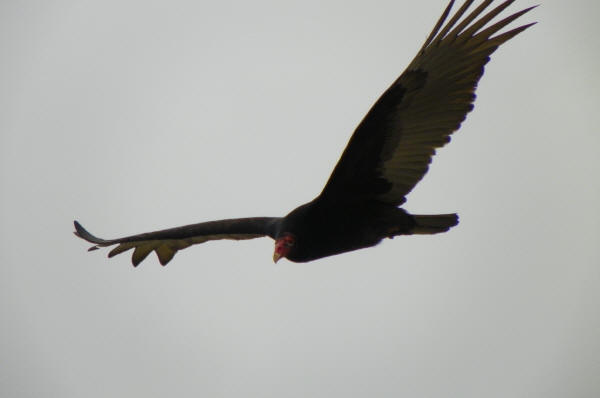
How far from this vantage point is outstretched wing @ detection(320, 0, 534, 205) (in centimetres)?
579

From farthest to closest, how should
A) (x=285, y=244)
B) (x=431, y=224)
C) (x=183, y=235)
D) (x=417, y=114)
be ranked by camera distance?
(x=183, y=235) → (x=431, y=224) → (x=285, y=244) → (x=417, y=114)

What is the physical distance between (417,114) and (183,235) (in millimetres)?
2603

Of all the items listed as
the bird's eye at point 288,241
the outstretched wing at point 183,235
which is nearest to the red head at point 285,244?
the bird's eye at point 288,241

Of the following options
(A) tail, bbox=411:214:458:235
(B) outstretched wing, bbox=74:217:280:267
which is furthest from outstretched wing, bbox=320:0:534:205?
(B) outstretched wing, bbox=74:217:280:267

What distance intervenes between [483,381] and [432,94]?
84.9 feet

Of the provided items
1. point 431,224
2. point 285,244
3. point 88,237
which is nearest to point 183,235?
point 88,237

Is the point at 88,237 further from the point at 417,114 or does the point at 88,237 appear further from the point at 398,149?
the point at 417,114

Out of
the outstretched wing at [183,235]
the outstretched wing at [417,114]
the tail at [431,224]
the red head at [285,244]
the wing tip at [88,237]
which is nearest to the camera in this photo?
the outstretched wing at [417,114]

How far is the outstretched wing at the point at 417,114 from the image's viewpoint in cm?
579

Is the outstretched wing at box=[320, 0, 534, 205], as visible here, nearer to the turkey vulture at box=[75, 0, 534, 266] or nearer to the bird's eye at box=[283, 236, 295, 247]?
the turkey vulture at box=[75, 0, 534, 266]

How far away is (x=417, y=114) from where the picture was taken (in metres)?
6.00

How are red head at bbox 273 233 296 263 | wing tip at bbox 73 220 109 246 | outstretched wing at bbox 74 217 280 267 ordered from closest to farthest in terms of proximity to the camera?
red head at bbox 273 233 296 263
outstretched wing at bbox 74 217 280 267
wing tip at bbox 73 220 109 246

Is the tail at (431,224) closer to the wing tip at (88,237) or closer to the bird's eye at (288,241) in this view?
the bird's eye at (288,241)

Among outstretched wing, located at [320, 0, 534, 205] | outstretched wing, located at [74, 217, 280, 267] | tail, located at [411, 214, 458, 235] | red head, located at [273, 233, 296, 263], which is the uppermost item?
outstretched wing, located at [320, 0, 534, 205]
